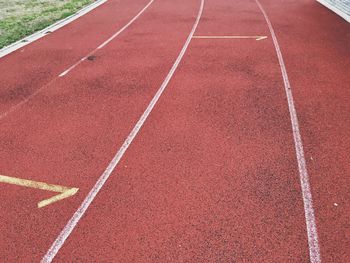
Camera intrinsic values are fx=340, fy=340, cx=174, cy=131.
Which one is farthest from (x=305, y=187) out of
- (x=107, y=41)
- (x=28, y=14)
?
(x=28, y=14)

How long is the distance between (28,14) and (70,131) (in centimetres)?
998

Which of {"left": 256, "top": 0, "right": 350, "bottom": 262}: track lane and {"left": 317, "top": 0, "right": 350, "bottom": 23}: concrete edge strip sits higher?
{"left": 317, "top": 0, "right": 350, "bottom": 23}: concrete edge strip

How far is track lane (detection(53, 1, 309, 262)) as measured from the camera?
4098 millimetres

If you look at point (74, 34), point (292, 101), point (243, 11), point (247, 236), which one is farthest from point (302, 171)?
point (243, 11)

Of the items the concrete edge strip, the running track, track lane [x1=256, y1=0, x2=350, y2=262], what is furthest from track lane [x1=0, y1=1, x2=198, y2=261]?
the concrete edge strip

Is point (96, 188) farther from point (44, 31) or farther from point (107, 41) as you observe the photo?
point (44, 31)

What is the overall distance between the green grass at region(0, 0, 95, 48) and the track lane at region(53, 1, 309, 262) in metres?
7.06

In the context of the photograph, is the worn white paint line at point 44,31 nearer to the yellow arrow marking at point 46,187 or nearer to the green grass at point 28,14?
the green grass at point 28,14

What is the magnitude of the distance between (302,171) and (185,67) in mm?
4649

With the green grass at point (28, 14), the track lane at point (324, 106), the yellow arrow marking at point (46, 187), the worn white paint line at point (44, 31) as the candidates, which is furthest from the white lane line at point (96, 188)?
the green grass at point (28, 14)

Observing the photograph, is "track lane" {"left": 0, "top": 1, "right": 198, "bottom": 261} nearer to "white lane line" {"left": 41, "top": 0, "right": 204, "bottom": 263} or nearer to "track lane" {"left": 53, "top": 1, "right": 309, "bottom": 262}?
"white lane line" {"left": 41, "top": 0, "right": 204, "bottom": 263}

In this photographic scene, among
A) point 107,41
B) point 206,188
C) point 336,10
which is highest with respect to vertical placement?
point 336,10

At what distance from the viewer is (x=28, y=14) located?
1410 cm

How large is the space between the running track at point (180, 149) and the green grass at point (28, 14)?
1602 millimetres
